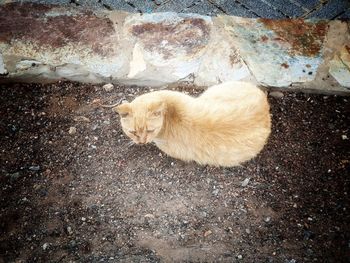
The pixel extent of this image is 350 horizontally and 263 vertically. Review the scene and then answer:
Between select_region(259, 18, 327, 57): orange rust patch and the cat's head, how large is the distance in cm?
178

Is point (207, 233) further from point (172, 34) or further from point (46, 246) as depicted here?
point (172, 34)

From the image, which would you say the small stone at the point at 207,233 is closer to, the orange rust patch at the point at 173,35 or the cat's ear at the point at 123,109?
the cat's ear at the point at 123,109

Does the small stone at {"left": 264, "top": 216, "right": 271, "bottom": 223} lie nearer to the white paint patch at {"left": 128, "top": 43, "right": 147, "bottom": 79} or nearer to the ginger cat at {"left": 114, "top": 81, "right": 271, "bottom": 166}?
the ginger cat at {"left": 114, "top": 81, "right": 271, "bottom": 166}

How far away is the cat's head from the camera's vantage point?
3.08 meters

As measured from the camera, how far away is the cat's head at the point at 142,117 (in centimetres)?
308

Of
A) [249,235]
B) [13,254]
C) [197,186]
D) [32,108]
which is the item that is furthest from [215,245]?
[32,108]

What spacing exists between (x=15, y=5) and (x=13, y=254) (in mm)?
2777

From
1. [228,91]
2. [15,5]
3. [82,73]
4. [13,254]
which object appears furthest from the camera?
[15,5]

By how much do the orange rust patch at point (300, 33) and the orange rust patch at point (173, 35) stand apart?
734 mm

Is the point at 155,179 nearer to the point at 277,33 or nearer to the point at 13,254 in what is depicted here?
the point at 13,254

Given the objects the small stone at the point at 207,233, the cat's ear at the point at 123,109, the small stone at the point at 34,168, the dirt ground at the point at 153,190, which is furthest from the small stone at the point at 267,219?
the small stone at the point at 34,168

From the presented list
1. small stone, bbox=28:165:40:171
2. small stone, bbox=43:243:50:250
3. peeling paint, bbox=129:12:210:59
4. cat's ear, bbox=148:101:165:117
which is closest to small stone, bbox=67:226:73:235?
small stone, bbox=43:243:50:250

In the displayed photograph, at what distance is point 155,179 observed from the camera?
3.49 meters

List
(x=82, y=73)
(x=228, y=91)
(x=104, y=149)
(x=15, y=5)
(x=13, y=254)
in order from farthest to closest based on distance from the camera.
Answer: (x=15, y=5) < (x=82, y=73) < (x=104, y=149) < (x=228, y=91) < (x=13, y=254)
